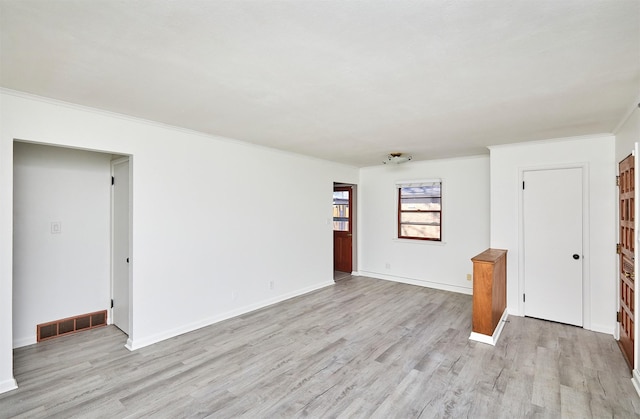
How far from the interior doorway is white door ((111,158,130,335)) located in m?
4.12

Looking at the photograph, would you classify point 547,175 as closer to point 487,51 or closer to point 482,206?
point 482,206

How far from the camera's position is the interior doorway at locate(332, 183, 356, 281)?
22.5 ft

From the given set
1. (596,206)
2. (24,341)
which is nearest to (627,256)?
(596,206)

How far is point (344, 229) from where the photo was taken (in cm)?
713

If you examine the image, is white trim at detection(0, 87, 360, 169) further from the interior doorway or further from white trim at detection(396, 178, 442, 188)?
white trim at detection(396, 178, 442, 188)

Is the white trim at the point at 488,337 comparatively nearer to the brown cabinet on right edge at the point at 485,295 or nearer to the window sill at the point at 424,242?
the brown cabinet on right edge at the point at 485,295

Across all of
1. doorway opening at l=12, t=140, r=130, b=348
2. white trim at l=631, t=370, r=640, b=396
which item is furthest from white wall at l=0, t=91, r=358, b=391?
white trim at l=631, t=370, r=640, b=396

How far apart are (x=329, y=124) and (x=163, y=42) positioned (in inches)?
75.5

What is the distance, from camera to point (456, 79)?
2189 mm

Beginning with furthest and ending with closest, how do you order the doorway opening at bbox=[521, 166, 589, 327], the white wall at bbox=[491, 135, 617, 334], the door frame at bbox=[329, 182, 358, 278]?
the door frame at bbox=[329, 182, 358, 278] → the doorway opening at bbox=[521, 166, 589, 327] → the white wall at bbox=[491, 135, 617, 334]

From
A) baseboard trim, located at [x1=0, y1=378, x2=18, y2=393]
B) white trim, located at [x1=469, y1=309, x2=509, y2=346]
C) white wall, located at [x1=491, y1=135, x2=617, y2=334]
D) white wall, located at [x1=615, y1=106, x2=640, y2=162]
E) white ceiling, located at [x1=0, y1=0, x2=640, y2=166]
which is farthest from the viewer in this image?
white wall, located at [x1=491, y1=135, x2=617, y2=334]

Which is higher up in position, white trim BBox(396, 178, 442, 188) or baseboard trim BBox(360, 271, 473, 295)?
white trim BBox(396, 178, 442, 188)

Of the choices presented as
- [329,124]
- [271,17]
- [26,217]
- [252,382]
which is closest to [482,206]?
[329,124]

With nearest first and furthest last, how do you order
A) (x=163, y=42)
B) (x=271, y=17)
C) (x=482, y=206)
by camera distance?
(x=271, y=17)
(x=163, y=42)
(x=482, y=206)
